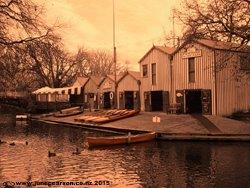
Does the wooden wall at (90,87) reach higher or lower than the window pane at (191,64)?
lower

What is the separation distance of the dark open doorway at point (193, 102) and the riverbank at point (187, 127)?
2.75 m

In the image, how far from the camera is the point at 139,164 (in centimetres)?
2481

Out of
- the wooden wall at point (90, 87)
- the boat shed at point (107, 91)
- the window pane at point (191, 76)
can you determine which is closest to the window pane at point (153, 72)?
the window pane at point (191, 76)

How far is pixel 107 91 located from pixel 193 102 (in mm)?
19290

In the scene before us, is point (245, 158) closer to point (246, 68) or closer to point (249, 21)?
point (249, 21)

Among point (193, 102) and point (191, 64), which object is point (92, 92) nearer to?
point (193, 102)

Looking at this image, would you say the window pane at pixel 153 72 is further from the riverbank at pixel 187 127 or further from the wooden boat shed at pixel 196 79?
the riverbank at pixel 187 127

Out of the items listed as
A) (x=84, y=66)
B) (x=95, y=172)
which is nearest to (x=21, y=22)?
(x=95, y=172)

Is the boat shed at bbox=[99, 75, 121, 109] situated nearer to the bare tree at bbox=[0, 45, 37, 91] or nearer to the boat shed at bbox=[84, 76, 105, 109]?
the boat shed at bbox=[84, 76, 105, 109]

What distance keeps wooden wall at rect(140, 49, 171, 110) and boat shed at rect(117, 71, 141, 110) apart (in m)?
1.25

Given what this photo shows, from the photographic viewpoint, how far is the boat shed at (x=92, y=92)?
67.3m

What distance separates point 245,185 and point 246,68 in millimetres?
23534

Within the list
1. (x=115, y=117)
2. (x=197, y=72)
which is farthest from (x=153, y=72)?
(x=197, y=72)

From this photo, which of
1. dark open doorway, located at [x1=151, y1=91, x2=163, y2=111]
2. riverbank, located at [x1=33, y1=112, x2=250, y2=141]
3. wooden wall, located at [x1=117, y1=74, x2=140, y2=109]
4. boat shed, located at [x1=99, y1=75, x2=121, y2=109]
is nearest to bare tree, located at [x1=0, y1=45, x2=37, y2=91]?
riverbank, located at [x1=33, y1=112, x2=250, y2=141]
